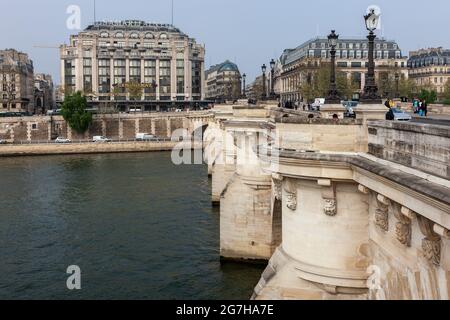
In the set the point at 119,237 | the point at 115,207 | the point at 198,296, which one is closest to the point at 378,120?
the point at 198,296

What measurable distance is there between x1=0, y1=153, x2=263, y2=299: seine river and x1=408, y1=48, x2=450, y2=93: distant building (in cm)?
7488

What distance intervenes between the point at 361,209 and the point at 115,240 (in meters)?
19.3

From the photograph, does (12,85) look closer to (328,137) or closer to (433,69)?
(433,69)

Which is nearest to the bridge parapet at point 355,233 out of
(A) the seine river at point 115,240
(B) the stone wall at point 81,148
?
(A) the seine river at point 115,240

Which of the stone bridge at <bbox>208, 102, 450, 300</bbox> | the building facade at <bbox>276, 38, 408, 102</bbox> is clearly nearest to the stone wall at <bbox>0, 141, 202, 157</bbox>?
the building facade at <bbox>276, 38, 408, 102</bbox>

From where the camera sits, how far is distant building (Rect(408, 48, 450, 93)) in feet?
372

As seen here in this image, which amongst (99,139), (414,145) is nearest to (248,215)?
(414,145)

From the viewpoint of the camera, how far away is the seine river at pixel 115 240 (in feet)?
75.3

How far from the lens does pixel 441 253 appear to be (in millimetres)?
9344

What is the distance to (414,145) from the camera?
33.6 ft

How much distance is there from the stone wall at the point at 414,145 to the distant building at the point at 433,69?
104 meters

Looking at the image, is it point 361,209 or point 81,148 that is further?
point 81,148

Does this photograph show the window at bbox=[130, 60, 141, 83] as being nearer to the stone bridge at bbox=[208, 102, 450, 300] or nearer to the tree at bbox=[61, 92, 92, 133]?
the tree at bbox=[61, 92, 92, 133]
